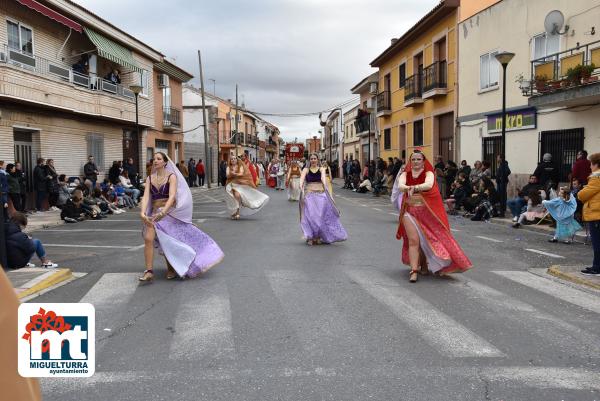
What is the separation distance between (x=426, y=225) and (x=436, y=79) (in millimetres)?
19714

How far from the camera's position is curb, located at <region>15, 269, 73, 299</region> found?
258 inches

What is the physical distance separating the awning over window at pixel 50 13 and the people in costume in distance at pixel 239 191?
7.66m

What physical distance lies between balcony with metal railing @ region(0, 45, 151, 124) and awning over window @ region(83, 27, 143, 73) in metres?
1.04

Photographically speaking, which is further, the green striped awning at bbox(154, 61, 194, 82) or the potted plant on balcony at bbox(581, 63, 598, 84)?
the green striped awning at bbox(154, 61, 194, 82)

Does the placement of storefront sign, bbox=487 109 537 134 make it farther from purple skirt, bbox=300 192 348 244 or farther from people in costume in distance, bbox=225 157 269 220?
purple skirt, bbox=300 192 348 244

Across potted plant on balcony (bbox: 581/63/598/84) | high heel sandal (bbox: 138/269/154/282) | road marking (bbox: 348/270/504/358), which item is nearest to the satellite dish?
potted plant on balcony (bbox: 581/63/598/84)

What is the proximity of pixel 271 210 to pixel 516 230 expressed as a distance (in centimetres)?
801

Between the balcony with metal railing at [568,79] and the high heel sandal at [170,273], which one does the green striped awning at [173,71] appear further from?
the high heel sandal at [170,273]

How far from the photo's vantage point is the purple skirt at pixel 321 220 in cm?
1039

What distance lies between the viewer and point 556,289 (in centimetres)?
697

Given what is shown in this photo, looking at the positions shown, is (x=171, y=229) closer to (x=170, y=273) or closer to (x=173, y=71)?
(x=170, y=273)

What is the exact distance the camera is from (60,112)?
67.1ft

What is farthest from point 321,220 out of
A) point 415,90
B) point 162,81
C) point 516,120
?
point 162,81

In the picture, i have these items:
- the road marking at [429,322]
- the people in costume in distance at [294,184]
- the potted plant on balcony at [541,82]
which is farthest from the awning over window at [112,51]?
the road marking at [429,322]
